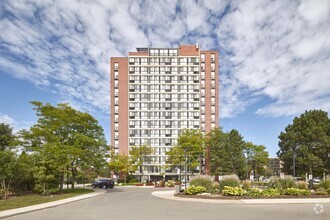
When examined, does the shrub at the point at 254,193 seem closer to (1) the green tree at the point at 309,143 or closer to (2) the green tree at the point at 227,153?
(1) the green tree at the point at 309,143

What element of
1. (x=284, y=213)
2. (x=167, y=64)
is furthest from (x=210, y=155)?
(x=284, y=213)

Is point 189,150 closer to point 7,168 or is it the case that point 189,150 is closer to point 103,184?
point 103,184

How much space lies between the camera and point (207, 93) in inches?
3339

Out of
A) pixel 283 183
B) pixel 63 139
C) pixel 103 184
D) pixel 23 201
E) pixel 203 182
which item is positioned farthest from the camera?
pixel 103 184

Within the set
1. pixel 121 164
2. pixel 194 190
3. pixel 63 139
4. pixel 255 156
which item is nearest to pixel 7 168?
pixel 63 139

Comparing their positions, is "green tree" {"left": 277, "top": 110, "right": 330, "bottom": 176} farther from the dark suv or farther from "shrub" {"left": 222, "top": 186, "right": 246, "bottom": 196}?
the dark suv

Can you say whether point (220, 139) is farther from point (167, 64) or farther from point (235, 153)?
point (167, 64)

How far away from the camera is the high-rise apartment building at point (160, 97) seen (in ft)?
273

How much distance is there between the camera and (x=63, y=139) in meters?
31.9

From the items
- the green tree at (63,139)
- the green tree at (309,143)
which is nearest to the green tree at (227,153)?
the green tree at (309,143)

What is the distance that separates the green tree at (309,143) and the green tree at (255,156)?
1740cm

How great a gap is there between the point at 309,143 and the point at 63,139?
38220 millimetres

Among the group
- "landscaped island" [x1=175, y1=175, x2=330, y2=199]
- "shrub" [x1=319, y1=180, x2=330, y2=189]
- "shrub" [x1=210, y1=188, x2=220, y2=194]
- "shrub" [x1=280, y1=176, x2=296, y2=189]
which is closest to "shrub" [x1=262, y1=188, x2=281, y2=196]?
"landscaped island" [x1=175, y1=175, x2=330, y2=199]

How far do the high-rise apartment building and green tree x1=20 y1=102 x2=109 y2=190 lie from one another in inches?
1938
